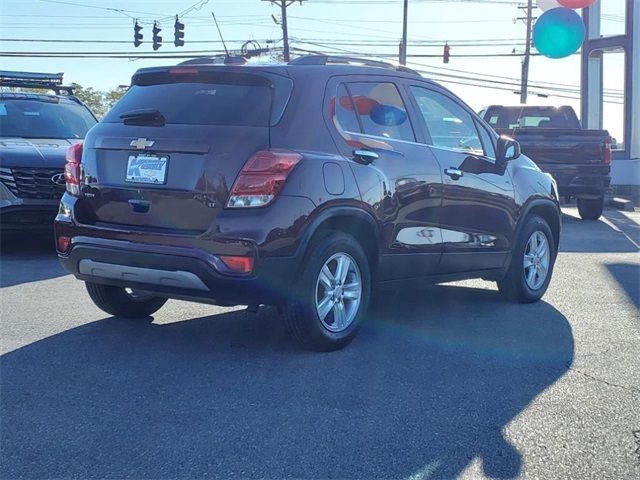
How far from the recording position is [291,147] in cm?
484

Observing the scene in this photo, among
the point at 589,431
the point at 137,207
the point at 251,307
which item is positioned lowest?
the point at 589,431

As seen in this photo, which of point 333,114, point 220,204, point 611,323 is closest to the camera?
point 220,204

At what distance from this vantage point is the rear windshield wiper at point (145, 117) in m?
5.03

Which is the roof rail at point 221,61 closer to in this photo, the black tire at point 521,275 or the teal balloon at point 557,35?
the black tire at point 521,275

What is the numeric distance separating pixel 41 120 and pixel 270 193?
6469 mm

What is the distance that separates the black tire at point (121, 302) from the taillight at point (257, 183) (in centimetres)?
163

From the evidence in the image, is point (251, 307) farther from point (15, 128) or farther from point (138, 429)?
point (15, 128)

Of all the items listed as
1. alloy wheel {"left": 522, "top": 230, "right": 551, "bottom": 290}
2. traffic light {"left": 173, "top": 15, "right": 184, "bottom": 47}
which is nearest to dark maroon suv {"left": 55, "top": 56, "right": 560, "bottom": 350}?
alloy wheel {"left": 522, "top": 230, "right": 551, "bottom": 290}

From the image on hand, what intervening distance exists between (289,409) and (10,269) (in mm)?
5049

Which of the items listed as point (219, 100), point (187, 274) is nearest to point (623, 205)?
point (219, 100)

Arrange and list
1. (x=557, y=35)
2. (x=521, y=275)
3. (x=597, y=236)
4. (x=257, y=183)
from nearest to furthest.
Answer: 1. (x=257, y=183)
2. (x=521, y=275)
3. (x=597, y=236)
4. (x=557, y=35)

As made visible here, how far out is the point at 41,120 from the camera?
33.4 feet

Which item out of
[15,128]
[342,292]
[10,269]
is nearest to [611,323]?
[342,292]

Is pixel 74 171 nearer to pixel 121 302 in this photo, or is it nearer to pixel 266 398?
pixel 121 302
